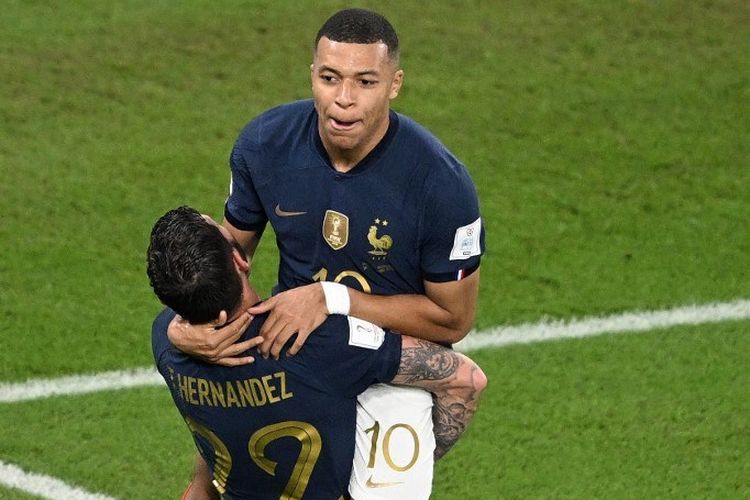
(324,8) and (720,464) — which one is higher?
(324,8)

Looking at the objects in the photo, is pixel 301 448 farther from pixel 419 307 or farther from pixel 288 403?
pixel 419 307

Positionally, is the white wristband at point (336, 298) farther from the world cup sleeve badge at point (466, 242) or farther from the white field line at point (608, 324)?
the white field line at point (608, 324)

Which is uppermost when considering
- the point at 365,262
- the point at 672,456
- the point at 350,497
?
the point at 365,262

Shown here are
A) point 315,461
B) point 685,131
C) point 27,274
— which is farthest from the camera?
point 685,131

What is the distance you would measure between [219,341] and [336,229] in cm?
67

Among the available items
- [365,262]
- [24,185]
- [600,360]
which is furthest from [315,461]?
[24,185]

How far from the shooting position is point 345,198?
4547 millimetres

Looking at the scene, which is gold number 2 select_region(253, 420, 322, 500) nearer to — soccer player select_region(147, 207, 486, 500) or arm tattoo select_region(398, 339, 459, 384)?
soccer player select_region(147, 207, 486, 500)

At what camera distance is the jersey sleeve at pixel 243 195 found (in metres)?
4.71

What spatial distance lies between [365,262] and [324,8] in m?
5.04

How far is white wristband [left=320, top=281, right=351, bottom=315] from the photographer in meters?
4.37

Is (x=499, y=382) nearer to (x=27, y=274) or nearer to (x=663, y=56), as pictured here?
(x=27, y=274)

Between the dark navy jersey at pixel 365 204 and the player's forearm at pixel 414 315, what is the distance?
0.29ft

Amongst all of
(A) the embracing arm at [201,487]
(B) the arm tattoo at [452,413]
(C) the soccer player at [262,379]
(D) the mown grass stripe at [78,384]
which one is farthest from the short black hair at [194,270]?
(D) the mown grass stripe at [78,384]
